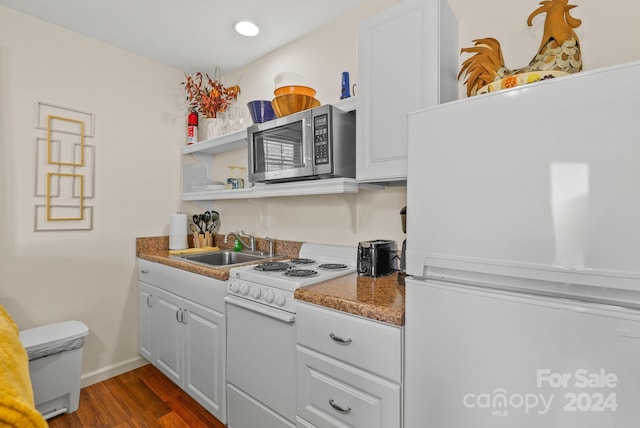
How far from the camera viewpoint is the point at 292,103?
6.21ft

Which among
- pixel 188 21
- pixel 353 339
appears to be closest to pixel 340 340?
pixel 353 339

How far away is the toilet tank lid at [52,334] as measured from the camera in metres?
1.87

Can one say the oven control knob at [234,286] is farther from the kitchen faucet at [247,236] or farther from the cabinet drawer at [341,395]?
the kitchen faucet at [247,236]

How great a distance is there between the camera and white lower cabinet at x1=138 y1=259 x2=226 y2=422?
1.79 meters

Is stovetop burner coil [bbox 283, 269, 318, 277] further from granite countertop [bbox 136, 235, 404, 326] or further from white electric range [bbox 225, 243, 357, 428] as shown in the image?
granite countertop [bbox 136, 235, 404, 326]

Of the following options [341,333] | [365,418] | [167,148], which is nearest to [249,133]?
[167,148]

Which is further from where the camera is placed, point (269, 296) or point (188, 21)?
point (188, 21)

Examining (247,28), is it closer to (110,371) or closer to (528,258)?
(528,258)

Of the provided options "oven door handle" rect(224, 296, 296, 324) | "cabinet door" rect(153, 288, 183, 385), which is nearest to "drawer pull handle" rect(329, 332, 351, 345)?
"oven door handle" rect(224, 296, 296, 324)

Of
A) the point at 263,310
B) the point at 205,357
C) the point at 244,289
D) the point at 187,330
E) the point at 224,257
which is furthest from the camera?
the point at 224,257

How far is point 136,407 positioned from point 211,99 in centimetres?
237

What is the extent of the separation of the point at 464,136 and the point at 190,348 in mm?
2000

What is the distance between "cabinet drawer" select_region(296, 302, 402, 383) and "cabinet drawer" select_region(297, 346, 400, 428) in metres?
0.04

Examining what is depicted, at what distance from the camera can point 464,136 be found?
96 cm
